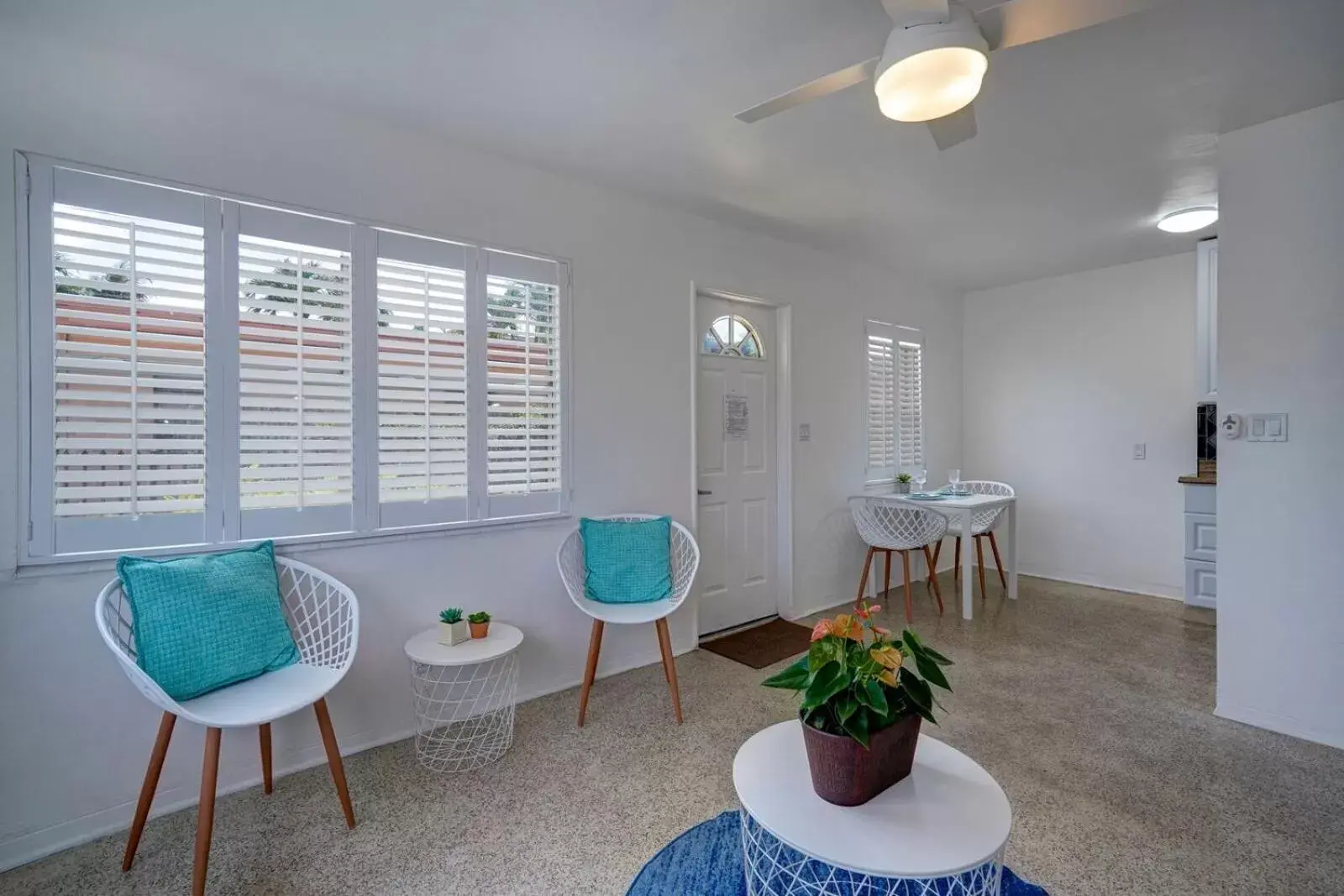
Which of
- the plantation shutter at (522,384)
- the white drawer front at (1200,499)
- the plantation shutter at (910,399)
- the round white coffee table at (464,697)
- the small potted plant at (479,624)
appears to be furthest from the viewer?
the plantation shutter at (910,399)

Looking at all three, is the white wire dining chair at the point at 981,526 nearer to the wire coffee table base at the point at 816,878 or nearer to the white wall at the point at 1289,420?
the white wall at the point at 1289,420

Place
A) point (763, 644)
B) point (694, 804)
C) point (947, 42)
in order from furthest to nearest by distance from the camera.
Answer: point (763, 644)
point (694, 804)
point (947, 42)

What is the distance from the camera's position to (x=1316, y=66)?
2100 mm

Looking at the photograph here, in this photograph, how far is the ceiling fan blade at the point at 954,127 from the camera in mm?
1723

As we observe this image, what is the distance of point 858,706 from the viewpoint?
1271 mm

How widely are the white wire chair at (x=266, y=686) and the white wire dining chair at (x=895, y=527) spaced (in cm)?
310

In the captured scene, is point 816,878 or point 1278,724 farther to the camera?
point 1278,724

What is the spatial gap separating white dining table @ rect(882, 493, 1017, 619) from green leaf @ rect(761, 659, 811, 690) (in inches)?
113

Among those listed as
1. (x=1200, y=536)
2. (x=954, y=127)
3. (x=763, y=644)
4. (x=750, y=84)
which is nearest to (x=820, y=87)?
(x=954, y=127)

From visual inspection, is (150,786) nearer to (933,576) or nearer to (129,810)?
(129,810)

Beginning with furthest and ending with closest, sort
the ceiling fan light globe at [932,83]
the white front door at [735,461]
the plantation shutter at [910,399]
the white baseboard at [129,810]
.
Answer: the plantation shutter at [910,399] → the white front door at [735,461] → the white baseboard at [129,810] → the ceiling fan light globe at [932,83]

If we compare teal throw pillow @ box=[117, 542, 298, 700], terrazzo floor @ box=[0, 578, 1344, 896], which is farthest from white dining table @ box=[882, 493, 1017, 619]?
teal throw pillow @ box=[117, 542, 298, 700]

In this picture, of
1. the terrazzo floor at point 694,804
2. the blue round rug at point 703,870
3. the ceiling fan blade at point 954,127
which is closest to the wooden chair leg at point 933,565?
the terrazzo floor at point 694,804

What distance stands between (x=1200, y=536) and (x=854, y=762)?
4.04 meters
